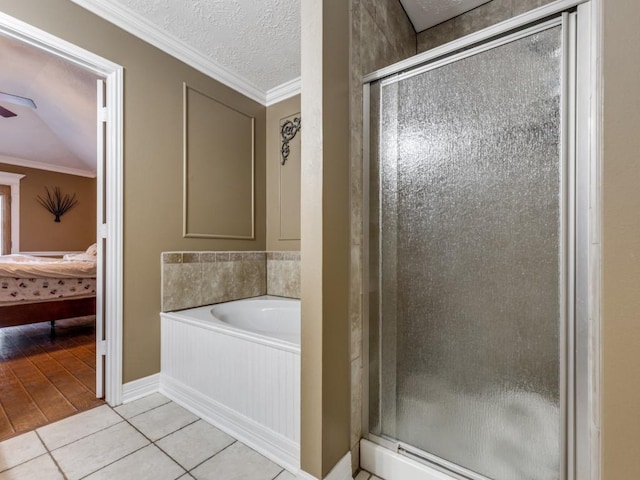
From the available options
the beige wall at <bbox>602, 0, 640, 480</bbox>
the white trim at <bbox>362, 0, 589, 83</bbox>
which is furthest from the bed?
the beige wall at <bbox>602, 0, 640, 480</bbox>

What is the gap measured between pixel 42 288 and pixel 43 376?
1.14m

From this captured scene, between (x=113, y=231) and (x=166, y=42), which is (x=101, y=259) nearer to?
(x=113, y=231)

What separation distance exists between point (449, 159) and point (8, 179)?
6596 millimetres

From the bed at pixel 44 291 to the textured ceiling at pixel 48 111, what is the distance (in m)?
1.85

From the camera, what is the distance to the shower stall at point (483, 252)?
3.07ft

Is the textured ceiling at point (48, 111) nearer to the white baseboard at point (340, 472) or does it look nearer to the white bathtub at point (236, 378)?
the white bathtub at point (236, 378)

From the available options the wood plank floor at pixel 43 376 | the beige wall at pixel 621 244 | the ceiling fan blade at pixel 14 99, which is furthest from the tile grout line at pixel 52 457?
the ceiling fan blade at pixel 14 99

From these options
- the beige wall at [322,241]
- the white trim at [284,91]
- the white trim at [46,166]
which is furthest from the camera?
the white trim at [46,166]

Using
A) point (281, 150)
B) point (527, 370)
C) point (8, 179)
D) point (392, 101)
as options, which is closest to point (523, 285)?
point (527, 370)

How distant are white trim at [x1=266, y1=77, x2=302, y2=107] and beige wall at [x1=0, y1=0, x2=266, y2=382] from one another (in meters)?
0.78

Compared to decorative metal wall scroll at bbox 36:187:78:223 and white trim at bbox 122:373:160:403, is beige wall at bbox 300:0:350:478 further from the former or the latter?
decorative metal wall scroll at bbox 36:187:78:223

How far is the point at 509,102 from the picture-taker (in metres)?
Answer: 1.04

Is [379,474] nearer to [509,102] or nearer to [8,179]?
[509,102]

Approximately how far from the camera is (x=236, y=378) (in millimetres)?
1607
